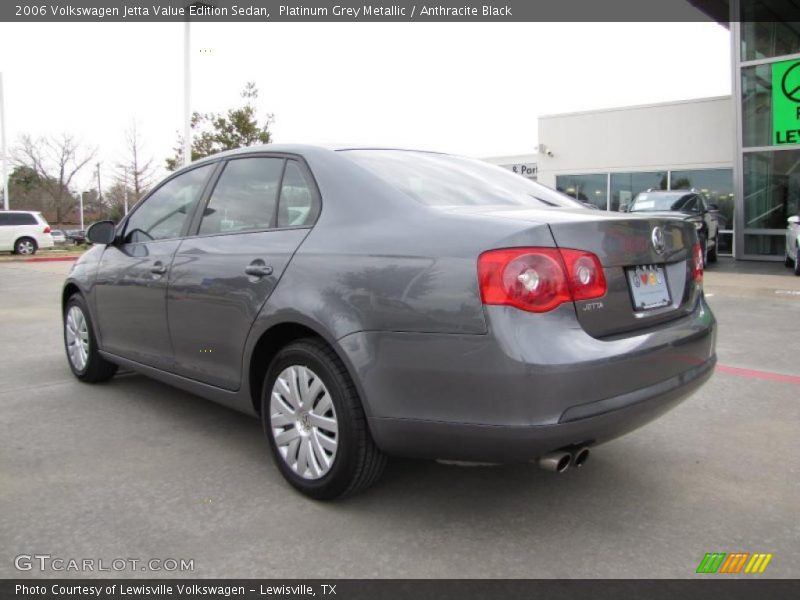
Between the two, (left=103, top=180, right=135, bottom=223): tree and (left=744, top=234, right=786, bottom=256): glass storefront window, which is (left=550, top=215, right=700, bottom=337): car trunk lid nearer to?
(left=744, top=234, right=786, bottom=256): glass storefront window

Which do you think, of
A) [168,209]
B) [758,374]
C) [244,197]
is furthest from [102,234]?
[758,374]

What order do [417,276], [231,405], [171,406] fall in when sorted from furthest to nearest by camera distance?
[171,406] → [231,405] → [417,276]

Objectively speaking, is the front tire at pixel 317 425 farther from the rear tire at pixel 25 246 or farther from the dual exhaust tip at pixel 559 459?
the rear tire at pixel 25 246

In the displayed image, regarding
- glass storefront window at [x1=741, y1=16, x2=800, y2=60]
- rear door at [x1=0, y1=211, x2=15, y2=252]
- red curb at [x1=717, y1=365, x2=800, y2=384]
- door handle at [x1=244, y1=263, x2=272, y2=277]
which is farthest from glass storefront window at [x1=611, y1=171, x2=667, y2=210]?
rear door at [x1=0, y1=211, x2=15, y2=252]

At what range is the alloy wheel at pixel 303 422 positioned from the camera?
279 centimetres

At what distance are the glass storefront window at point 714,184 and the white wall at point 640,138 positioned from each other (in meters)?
0.20

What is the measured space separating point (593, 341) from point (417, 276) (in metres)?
0.68

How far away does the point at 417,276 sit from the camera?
248 centimetres

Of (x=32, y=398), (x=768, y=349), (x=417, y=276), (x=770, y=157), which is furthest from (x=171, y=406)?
(x=770, y=157)

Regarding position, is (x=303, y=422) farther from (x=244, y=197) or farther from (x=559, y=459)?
(x=244, y=197)

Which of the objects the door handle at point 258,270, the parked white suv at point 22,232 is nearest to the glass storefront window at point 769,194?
the door handle at point 258,270

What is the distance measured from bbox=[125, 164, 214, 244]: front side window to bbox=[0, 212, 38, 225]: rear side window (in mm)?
22549

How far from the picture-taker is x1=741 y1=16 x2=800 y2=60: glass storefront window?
16.9 meters
